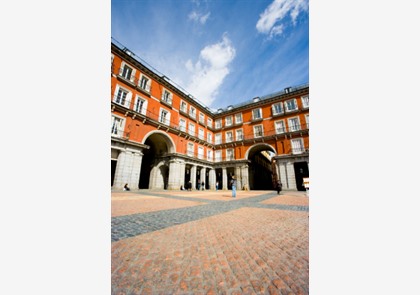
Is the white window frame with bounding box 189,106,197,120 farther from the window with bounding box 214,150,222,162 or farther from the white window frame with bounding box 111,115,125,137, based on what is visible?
the white window frame with bounding box 111,115,125,137

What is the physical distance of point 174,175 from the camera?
18422mm

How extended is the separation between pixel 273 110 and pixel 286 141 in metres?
5.03

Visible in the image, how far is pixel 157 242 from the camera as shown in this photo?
7.38ft

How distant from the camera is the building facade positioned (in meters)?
14.9

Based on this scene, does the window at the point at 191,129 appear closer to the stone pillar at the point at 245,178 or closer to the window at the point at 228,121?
the window at the point at 228,121

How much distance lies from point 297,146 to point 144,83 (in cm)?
1958

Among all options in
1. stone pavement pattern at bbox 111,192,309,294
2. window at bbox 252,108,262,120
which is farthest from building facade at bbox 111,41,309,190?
stone pavement pattern at bbox 111,192,309,294

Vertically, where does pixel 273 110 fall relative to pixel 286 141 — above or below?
above

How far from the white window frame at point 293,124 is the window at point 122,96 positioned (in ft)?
63.1

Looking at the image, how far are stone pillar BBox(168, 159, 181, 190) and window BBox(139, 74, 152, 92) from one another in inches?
343

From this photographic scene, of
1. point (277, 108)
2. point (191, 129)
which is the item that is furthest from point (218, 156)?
point (277, 108)

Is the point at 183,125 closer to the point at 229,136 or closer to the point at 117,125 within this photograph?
the point at 229,136
